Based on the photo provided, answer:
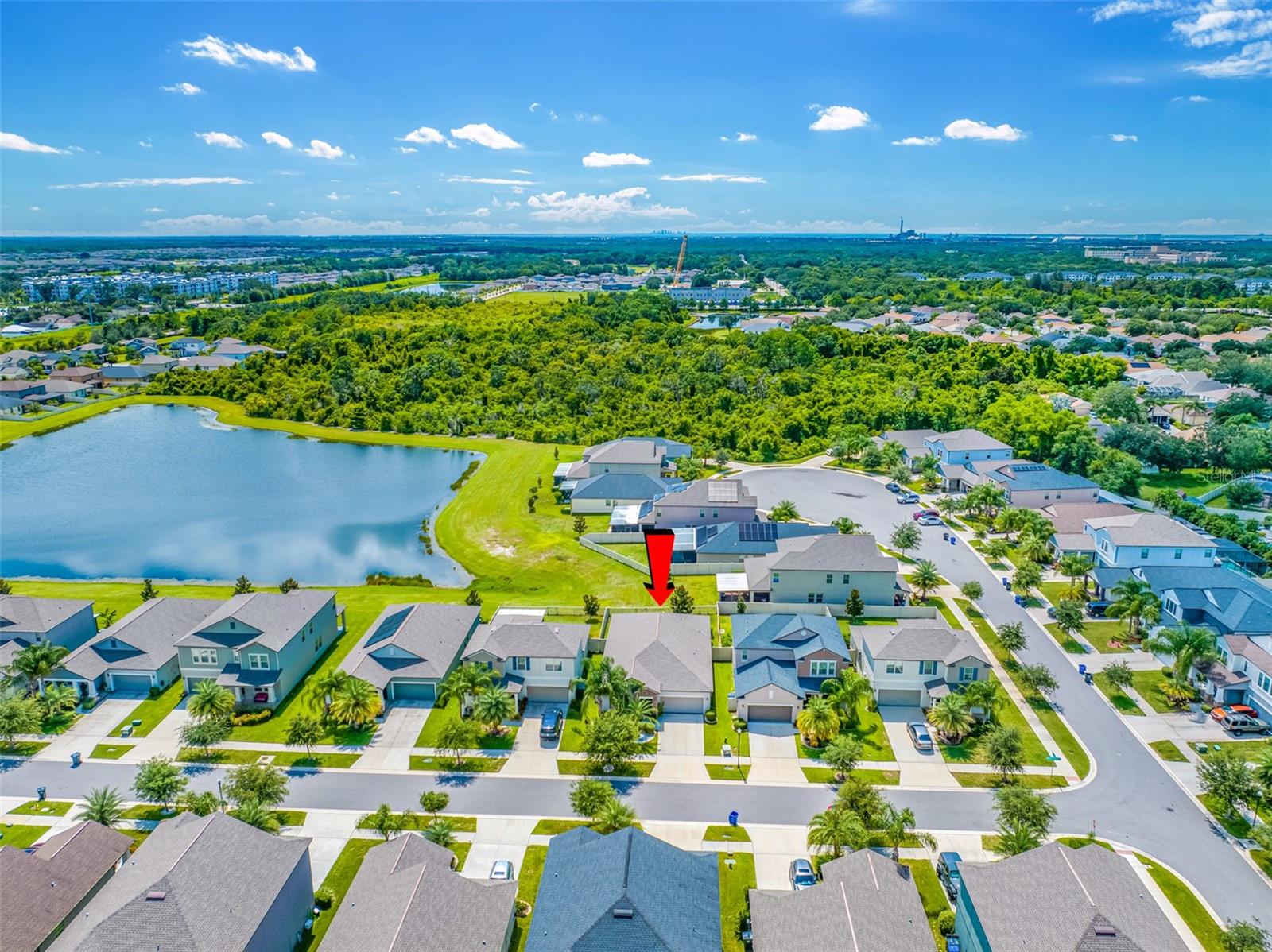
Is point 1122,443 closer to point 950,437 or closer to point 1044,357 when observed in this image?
point 950,437

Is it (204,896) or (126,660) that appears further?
(126,660)

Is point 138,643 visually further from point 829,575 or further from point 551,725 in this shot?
point 829,575

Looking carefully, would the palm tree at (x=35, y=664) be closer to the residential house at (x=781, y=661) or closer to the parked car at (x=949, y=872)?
the residential house at (x=781, y=661)

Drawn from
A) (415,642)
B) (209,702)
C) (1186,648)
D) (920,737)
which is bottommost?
(920,737)

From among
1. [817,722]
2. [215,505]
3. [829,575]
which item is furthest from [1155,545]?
[215,505]

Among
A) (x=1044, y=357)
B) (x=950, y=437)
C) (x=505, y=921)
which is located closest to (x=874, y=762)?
(x=505, y=921)

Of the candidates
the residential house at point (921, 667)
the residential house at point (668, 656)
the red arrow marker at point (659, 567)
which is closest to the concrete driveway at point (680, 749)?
the residential house at point (668, 656)
